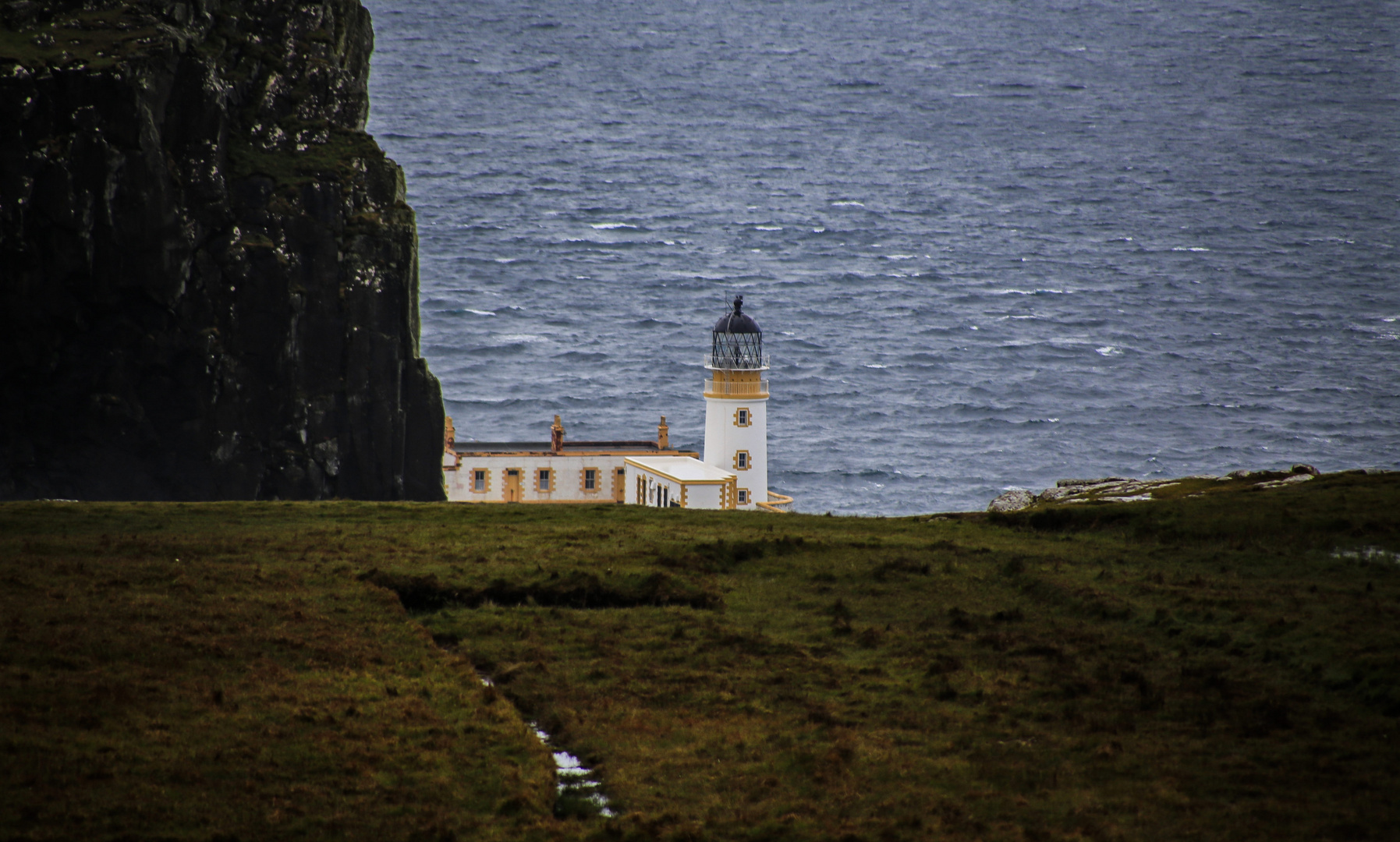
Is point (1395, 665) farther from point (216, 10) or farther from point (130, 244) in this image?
point (216, 10)

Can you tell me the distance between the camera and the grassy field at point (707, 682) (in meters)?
21.5

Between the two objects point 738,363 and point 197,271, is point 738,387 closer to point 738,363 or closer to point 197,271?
point 738,363

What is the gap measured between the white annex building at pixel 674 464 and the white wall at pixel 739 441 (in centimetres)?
5

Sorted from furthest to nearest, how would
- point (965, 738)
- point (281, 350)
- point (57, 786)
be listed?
1. point (281, 350)
2. point (965, 738)
3. point (57, 786)

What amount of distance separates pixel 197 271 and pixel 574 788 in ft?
202

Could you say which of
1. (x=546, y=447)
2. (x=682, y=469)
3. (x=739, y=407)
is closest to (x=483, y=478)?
(x=546, y=447)

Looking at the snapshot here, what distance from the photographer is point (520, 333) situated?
199m

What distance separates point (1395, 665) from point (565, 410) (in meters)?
141

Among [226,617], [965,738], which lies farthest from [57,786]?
[965,738]

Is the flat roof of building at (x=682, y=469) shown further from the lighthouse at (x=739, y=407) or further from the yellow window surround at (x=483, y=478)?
the yellow window surround at (x=483, y=478)

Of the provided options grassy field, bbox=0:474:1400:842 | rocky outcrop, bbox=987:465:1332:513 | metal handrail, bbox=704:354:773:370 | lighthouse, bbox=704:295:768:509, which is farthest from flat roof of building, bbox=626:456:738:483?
grassy field, bbox=0:474:1400:842

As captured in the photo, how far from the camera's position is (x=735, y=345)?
85.6 metres

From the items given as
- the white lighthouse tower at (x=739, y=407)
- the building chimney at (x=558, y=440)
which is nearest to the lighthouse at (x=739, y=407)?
the white lighthouse tower at (x=739, y=407)

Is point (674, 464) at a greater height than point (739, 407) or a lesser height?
lesser
